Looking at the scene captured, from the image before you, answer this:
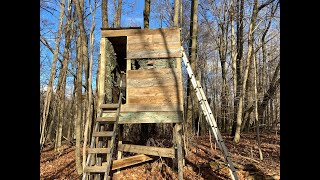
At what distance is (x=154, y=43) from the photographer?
7.54 metres

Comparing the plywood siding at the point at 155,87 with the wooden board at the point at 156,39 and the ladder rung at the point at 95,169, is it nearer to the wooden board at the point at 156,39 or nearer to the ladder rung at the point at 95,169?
the wooden board at the point at 156,39

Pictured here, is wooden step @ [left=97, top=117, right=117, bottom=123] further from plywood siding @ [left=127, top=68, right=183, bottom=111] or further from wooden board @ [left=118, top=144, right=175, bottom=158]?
wooden board @ [left=118, top=144, right=175, bottom=158]

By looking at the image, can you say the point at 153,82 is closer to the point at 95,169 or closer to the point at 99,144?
the point at 99,144

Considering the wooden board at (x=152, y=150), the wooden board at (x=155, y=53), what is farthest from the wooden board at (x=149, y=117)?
the wooden board at (x=155, y=53)

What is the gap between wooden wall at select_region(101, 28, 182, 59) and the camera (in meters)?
7.47

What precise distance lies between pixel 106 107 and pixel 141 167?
4103 millimetres

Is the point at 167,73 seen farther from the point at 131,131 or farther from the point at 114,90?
the point at 131,131

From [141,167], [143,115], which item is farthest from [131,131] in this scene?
[143,115]

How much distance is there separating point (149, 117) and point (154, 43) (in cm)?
248

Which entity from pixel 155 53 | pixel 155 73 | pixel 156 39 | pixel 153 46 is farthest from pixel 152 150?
pixel 156 39

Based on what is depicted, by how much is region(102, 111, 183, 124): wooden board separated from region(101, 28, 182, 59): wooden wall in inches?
74.6
